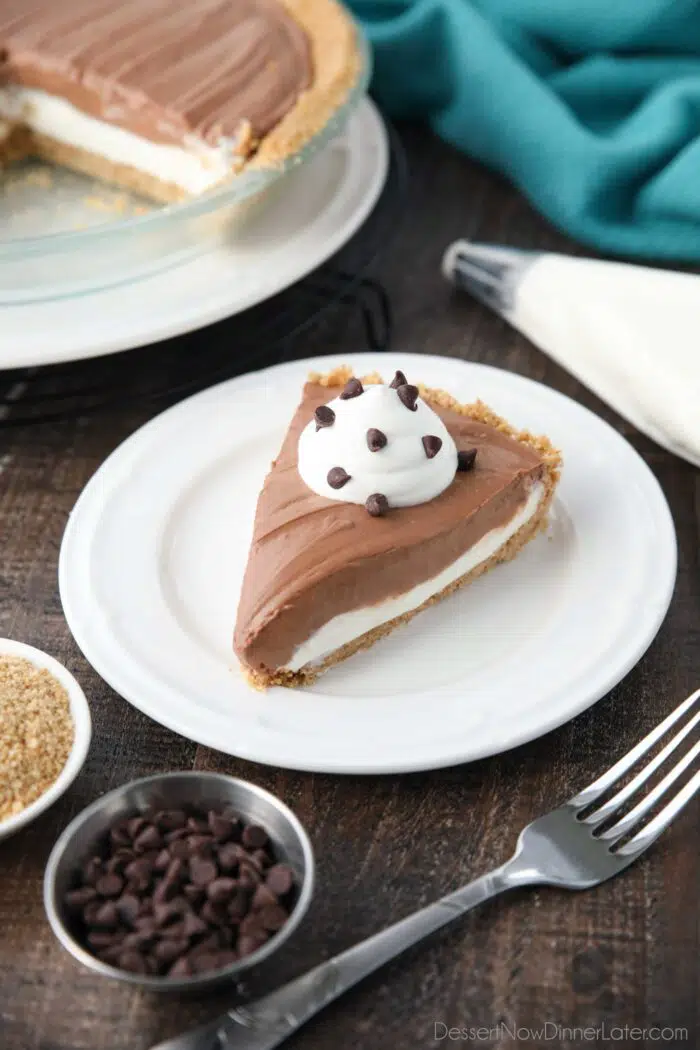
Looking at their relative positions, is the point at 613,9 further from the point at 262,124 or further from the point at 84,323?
the point at 84,323

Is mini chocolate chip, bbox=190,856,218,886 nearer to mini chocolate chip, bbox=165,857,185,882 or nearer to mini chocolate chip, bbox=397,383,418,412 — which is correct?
mini chocolate chip, bbox=165,857,185,882

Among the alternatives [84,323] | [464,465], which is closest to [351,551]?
[464,465]

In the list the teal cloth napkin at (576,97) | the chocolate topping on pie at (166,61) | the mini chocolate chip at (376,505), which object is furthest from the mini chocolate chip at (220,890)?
the teal cloth napkin at (576,97)

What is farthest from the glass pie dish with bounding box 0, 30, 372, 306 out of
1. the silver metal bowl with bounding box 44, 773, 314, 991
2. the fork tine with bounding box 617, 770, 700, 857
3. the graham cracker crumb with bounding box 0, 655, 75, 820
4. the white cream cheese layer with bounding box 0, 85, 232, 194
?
the fork tine with bounding box 617, 770, 700, 857

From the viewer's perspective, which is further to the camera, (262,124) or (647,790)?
(262,124)

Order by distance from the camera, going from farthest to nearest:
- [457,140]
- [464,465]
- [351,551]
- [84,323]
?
[457,140], [84,323], [464,465], [351,551]

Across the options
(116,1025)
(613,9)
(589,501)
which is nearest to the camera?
(116,1025)

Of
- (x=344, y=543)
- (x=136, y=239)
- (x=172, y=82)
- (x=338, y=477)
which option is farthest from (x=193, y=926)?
(x=172, y=82)

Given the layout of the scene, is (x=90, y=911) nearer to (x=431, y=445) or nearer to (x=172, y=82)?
(x=431, y=445)
